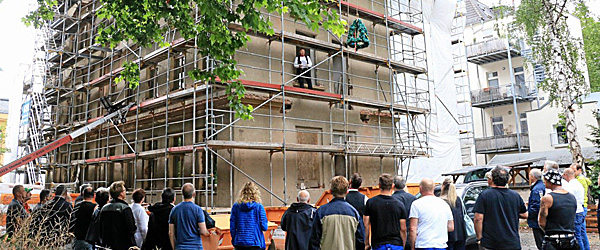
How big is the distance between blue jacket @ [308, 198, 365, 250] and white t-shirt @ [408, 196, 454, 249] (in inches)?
27.7

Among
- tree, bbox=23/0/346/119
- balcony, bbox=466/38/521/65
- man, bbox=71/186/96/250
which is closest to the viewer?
man, bbox=71/186/96/250

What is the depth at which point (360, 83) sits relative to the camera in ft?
55.4

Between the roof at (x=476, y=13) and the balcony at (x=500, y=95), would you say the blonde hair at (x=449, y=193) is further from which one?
the roof at (x=476, y=13)

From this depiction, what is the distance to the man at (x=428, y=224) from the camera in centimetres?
533

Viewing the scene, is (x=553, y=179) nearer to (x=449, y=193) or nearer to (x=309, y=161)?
(x=449, y=193)

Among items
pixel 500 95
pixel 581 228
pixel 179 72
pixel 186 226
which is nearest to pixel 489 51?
pixel 500 95

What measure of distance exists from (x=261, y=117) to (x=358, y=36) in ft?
14.9

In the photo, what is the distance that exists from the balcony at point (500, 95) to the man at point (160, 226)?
27.7 meters

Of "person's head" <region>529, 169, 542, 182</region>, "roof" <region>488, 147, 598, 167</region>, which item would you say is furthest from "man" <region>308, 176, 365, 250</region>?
"roof" <region>488, 147, 598, 167</region>


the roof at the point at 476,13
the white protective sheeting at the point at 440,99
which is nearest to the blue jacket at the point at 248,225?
the white protective sheeting at the point at 440,99

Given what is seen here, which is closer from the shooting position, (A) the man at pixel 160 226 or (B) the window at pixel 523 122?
(A) the man at pixel 160 226

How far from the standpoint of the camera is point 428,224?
5344 millimetres

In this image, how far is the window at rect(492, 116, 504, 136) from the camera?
3070 centimetres

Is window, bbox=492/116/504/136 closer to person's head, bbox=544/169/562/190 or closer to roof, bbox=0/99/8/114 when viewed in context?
person's head, bbox=544/169/562/190
